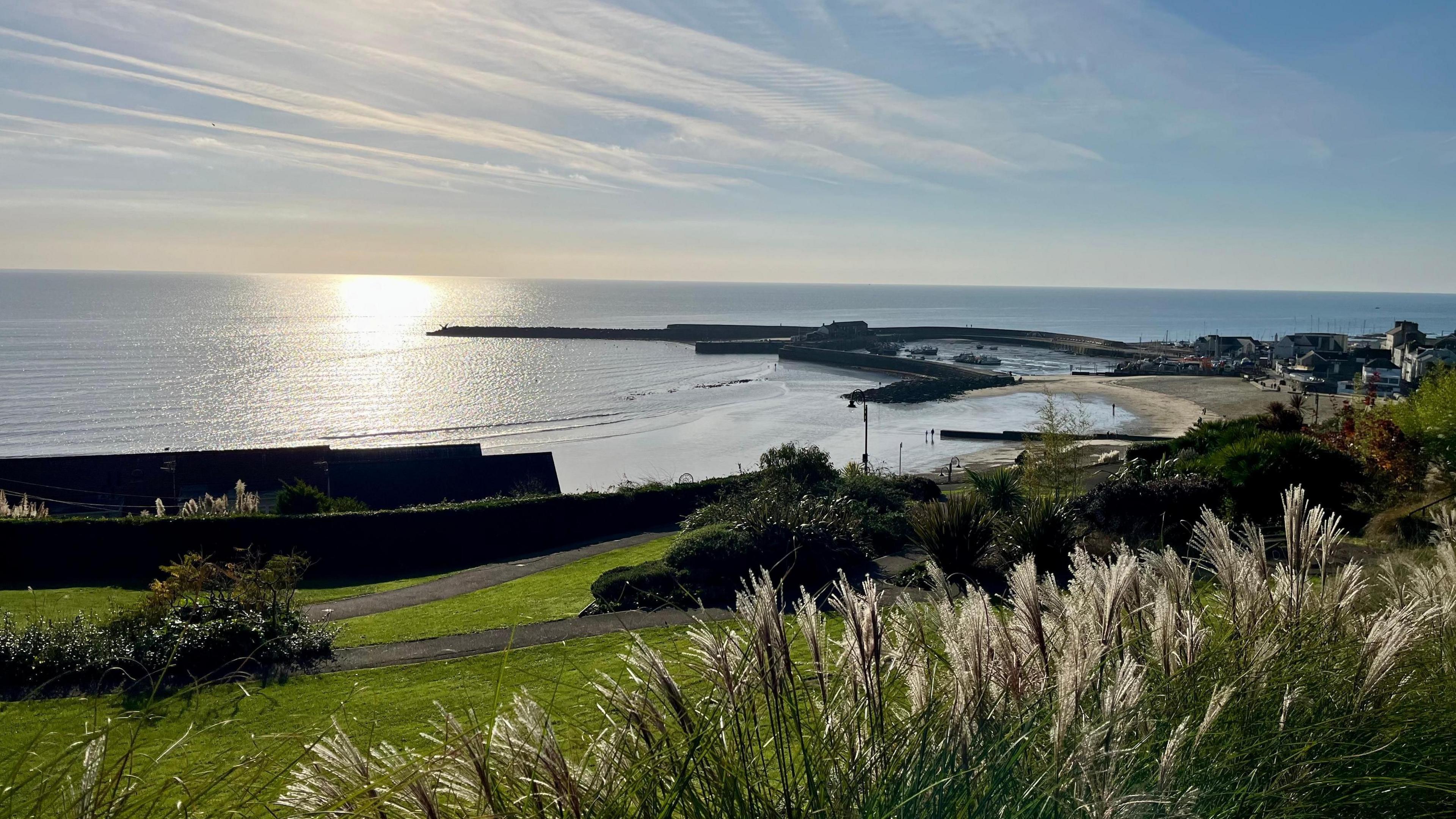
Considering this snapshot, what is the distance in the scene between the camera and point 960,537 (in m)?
12.9

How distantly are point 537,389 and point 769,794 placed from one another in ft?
269

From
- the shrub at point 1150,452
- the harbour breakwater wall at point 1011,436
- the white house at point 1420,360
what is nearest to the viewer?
the shrub at point 1150,452

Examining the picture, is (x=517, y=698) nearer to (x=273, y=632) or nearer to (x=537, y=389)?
(x=273, y=632)

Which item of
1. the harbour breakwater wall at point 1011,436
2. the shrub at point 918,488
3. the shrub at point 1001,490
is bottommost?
the harbour breakwater wall at point 1011,436

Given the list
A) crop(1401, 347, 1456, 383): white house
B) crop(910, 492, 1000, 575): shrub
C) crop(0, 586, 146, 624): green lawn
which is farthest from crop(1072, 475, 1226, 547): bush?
crop(1401, 347, 1456, 383): white house

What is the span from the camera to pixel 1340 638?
400 cm

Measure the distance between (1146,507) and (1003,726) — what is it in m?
13.0

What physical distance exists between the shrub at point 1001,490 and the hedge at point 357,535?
707cm

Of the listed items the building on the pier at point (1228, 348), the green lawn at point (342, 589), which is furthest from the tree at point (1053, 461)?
the building on the pier at point (1228, 348)

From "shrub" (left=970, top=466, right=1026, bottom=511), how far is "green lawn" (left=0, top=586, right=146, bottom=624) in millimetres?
15084

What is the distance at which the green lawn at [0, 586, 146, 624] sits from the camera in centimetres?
1401

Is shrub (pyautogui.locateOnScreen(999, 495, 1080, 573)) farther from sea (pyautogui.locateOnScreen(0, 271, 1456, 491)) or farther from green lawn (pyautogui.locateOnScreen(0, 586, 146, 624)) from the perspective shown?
sea (pyautogui.locateOnScreen(0, 271, 1456, 491))

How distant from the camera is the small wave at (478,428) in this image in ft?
207

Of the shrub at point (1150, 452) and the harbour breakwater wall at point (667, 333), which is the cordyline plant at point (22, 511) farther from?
the harbour breakwater wall at point (667, 333)
